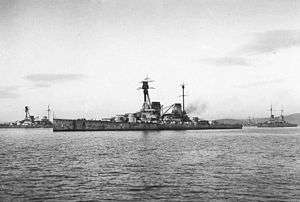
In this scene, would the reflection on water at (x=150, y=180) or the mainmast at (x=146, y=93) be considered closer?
the reflection on water at (x=150, y=180)

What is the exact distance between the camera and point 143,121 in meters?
161

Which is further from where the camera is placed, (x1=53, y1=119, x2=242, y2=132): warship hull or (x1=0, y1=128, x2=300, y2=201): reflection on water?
(x1=53, y1=119, x2=242, y2=132): warship hull

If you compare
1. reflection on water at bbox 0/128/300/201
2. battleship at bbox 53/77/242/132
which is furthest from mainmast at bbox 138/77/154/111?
reflection on water at bbox 0/128/300/201

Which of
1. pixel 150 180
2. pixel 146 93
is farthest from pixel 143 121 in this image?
pixel 150 180

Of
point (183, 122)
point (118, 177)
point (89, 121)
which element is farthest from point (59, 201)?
point (183, 122)

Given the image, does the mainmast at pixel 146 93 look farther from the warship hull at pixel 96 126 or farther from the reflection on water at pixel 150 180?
the reflection on water at pixel 150 180

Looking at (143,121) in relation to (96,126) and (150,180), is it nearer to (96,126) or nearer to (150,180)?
(96,126)

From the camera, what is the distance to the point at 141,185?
25031 millimetres

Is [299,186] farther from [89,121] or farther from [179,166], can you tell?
[89,121]

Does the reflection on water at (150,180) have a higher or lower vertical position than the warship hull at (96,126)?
lower

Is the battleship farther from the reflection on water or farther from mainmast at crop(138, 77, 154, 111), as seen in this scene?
the reflection on water

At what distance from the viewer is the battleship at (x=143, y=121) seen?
153m

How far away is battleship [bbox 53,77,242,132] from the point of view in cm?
15300

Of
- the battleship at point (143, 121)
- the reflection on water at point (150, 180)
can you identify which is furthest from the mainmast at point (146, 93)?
the reflection on water at point (150, 180)
